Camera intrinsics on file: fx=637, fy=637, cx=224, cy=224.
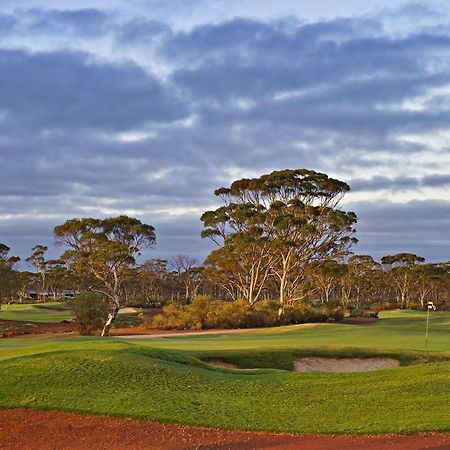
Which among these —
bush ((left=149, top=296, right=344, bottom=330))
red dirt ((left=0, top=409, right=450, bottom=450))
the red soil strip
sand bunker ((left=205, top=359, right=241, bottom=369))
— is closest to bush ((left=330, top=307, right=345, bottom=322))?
the red soil strip

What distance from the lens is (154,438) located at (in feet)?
43.4

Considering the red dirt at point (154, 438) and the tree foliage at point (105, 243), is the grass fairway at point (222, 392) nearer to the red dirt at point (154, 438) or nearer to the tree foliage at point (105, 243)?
the red dirt at point (154, 438)

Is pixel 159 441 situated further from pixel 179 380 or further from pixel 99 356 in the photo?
pixel 99 356

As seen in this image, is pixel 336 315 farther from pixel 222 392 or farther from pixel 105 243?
pixel 222 392

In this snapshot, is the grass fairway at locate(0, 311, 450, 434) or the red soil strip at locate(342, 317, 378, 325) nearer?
the grass fairway at locate(0, 311, 450, 434)

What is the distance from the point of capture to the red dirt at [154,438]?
1278 centimetres

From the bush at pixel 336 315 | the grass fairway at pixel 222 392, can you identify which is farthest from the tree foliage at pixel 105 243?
the grass fairway at pixel 222 392

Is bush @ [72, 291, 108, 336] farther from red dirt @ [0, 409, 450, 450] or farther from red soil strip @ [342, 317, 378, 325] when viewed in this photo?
red dirt @ [0, 409, 450, 450]

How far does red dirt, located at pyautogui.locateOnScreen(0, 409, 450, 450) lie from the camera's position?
12781 millimetres

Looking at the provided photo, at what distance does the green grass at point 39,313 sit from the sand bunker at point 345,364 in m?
49.8

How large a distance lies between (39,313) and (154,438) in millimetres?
74955

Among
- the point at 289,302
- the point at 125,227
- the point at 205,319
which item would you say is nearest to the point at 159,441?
the point at 205,319

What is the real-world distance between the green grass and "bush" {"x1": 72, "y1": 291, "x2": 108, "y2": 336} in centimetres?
2451

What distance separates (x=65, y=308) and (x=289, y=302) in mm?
37011
